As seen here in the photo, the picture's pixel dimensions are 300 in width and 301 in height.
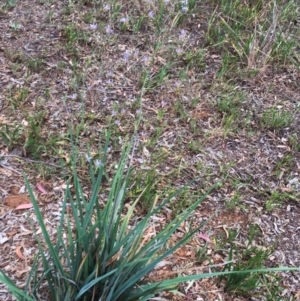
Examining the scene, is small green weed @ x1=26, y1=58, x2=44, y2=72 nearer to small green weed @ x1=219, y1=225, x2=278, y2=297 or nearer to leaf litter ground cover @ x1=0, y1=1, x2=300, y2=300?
leaf litter ground cover @ x1=0, y1=1, x2=300, y2=300

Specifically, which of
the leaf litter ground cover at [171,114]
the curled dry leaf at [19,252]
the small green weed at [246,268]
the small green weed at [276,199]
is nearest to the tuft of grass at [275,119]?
the leaf litter ground cover at [171,114]

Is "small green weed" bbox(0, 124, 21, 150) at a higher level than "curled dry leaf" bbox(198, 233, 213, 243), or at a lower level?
higher

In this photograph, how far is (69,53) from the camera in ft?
10.6

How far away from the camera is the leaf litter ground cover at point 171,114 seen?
→ 7.78 ft

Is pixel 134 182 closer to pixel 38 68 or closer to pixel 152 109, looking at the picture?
pixel 152 109

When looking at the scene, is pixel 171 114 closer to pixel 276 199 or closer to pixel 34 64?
pixel 276 199

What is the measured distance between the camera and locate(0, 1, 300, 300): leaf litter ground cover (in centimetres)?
237

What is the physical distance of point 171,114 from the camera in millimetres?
3033

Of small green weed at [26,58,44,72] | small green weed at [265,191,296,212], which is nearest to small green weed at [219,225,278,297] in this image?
small green weed at [265,191,296,212]

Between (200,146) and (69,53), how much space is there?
1.20m

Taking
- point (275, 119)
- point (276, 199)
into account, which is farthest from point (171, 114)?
point (276, 199)

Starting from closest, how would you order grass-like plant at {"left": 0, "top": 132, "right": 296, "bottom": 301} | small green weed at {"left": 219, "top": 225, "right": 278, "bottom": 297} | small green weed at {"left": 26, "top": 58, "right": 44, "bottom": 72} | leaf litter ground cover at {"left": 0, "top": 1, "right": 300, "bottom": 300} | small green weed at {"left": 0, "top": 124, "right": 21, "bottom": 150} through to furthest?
1. grass-like plant at {"left": 0, "top": 132, "right": 296, "bottom": 301}
2. small green weed at {"left": 219, "top": 225, "right": 278, "bottom": 297}
3. leaf litter ground cover at {"left": 0, "top": 1, "right": 300, "bottom": 300}
4. small green weed at {"left": 0, "top": 124, "right": 21, "bottom": 150}
5. small green weed at {"left": 26, "top": 58, "right": 44, "bottom": 72}

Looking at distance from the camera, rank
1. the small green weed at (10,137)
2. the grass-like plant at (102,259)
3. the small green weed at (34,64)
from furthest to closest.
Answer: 1. the small green weed at (34,64)
2. the small green weed at (10,137)
3. the grass-like plant at (102,259)

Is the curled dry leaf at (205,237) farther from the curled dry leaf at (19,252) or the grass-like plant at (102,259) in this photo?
the curled dry leaf at (19,252)
